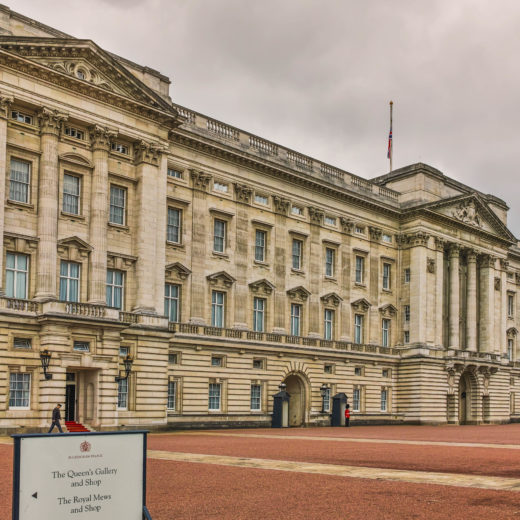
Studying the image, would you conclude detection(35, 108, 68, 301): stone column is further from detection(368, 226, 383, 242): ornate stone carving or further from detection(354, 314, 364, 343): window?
detection(368, 226, 383, 242): ornate stone carving

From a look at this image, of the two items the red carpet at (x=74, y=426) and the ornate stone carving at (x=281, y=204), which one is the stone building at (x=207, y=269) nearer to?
the ornate stone carving at (x=281, y=204)

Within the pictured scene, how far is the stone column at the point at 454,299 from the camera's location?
233ft

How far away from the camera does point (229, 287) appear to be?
175 ft

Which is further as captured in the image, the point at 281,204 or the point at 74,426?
the point at 281,204

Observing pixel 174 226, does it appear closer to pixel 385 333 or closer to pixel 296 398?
pixel 296 398

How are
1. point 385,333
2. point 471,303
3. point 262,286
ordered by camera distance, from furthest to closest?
point 471,303, point 385,333, point 262,286

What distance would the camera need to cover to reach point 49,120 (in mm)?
41906

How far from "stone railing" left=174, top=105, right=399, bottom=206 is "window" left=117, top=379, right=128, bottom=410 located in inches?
690

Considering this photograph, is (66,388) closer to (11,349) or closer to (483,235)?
(11,349)

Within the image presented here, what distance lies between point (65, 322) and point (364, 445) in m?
16.9

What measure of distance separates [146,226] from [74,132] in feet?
22.8

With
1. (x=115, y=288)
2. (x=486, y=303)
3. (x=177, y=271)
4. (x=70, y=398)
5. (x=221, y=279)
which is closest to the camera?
(x=70, y=398)

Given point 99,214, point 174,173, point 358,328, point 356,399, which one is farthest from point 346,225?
point 99,214

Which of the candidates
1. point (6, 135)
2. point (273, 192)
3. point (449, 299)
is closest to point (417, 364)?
point (449, 299)
